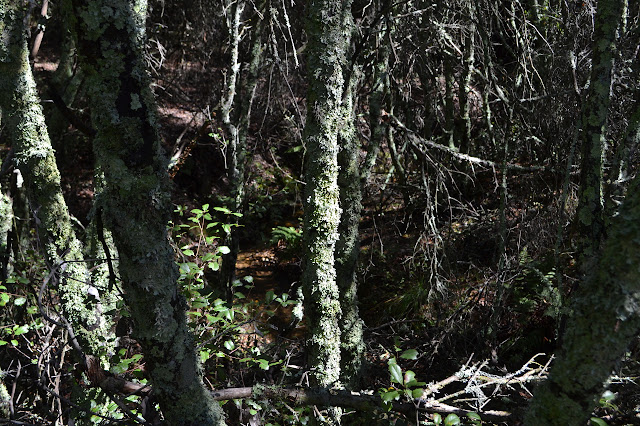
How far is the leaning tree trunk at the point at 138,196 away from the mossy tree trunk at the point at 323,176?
0.98 m

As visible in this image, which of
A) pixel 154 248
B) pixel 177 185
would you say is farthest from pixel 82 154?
pixel 154 248

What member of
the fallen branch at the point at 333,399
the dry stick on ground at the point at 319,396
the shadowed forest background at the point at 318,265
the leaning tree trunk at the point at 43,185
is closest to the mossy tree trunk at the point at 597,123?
the shadowed forest background at the point at 318,265

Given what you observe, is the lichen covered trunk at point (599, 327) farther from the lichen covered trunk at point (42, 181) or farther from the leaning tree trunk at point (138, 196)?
the lichen covered trunk at point (42, 181)

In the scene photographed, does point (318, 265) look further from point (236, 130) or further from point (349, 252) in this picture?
point (236, 130)

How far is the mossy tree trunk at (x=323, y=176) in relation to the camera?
7.85 ft

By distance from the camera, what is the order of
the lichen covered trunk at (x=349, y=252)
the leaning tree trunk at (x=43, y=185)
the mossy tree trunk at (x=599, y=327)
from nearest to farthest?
1. the mossy tree trunk at (x=599, y=327)
2. the leaning tree trunk at (x=43, y=185)
3. the lichen covered trunk at (x=349, y=252)

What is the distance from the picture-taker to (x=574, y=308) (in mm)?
1062

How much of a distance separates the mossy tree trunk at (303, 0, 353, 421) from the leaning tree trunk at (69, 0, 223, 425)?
3.22ft

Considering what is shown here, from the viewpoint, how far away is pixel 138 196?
4.66 feet

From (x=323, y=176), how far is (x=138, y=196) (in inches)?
46.6

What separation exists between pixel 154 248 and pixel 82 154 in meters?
10.6

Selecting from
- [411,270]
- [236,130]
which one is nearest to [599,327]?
[236,130]

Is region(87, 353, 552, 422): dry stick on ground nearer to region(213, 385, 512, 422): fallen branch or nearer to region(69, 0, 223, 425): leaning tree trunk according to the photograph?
region(213, 385, 512, 422): fallen branch

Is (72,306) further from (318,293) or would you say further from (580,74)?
(580,74)
